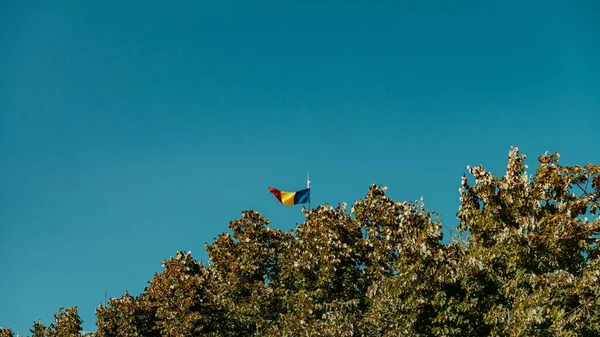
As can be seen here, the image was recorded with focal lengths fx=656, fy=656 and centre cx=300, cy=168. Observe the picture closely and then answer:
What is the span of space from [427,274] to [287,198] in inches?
827

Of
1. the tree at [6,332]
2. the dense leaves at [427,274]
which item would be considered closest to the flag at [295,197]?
the dense leaves at [427,274]

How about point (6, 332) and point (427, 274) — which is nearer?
point (427, 274)

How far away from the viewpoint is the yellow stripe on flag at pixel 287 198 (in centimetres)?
4334

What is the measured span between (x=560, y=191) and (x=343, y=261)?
1022cm

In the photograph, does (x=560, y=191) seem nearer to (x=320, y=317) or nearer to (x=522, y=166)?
(x=522, y=166)

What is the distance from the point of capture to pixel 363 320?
83.9ft

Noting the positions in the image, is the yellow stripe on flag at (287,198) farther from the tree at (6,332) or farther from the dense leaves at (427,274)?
the tree at (6,332)

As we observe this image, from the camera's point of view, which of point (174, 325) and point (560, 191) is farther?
point (174, 325)

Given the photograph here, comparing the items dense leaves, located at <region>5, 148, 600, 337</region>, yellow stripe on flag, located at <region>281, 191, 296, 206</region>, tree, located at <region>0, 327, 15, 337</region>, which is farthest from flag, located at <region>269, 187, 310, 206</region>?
tree, located at <region>0, 327, 15, 337</region>

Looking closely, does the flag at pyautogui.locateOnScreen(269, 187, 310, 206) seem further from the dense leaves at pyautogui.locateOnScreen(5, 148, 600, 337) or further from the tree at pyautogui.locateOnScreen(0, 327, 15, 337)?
the tree at pyautogui.locateOnScreen(0, 327, 15, 337)

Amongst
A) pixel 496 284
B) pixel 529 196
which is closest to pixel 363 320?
pixel 496 284

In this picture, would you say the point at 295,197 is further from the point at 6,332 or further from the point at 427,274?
the point at 6,332

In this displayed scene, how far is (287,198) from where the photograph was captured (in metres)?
43.5

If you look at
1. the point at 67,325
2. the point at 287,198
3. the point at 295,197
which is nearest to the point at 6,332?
the point at 67,325
